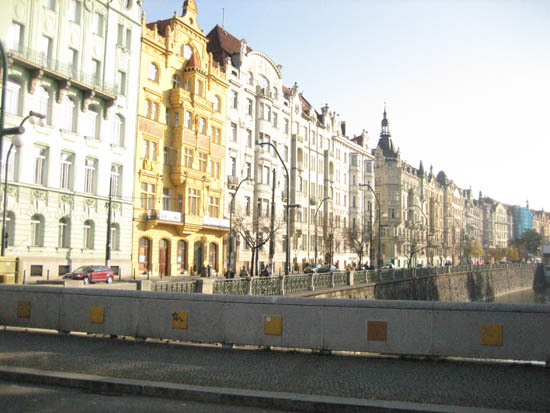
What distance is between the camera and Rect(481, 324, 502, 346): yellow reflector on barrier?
976 centimetres

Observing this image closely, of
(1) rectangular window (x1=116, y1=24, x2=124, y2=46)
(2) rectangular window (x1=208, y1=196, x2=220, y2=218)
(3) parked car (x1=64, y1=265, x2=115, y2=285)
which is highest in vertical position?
(1) rectangular window (x1=116, y1=24, x2=124, y2=46)

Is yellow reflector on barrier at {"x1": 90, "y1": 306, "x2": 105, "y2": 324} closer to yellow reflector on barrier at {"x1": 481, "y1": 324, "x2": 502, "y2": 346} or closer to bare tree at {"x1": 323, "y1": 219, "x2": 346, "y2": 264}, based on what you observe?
yellow reflector on barrier at {"x1": 481, "y1": 324, "x2": 502, "y2": 346}

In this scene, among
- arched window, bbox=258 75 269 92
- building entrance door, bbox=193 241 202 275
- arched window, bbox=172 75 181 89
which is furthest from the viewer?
arched window, bbox=258 75 269 92

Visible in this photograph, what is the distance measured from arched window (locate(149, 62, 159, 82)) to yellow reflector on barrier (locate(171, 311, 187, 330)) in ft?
112

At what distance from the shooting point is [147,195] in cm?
4147

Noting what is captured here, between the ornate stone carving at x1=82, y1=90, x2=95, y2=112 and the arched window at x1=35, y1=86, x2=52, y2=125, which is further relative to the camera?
the ornate stone carving at x1=82, y1=90, x2=95, y2=112

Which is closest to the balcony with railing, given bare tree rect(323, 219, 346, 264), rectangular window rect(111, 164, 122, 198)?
rectangular window rect(111, 164, 122, 198)

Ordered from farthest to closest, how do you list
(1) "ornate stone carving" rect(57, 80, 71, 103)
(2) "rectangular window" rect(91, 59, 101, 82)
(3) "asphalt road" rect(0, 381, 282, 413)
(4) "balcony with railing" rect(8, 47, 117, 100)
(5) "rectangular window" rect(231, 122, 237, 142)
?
(5) "rectangular window" rect(231, 122, 237, 142) → (2) "rectangular window" rect(91, 59, 101, 82) → (1) "ornate stone carving" rect(57, 80, 71, 103) → (4) "balcony with railing" rect(8, 47, 117, 100) → (3) "asphalt road" rect(0, 381, 282, 413)

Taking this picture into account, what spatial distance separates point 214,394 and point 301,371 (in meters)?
1.99

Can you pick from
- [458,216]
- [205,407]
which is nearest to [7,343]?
[205,407]

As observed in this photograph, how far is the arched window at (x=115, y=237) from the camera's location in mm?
38369

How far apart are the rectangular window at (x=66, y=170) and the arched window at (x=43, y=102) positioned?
8.38 feet

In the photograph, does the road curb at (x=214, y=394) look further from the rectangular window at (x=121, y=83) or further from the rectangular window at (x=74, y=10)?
the rectangular window at (x=121, y=83)

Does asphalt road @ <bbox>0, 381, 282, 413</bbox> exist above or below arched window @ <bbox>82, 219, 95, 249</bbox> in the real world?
below
